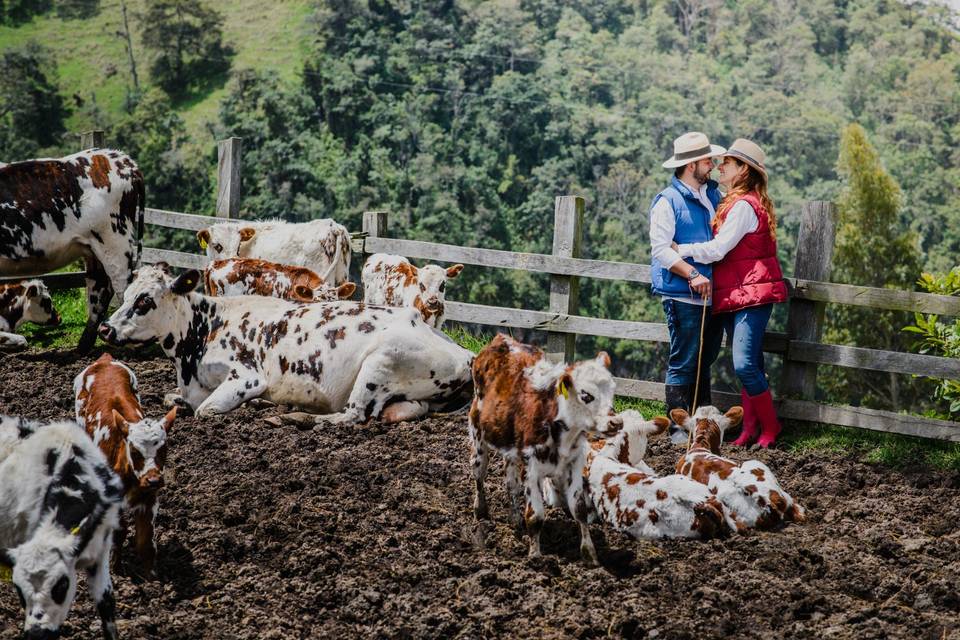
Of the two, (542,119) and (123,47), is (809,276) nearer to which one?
(542,119)

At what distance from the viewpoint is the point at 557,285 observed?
10.2 metres

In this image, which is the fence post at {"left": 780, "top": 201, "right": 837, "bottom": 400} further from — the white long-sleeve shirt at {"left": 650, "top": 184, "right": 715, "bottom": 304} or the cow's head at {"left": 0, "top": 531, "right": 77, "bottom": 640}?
the cow's head at {"left": 0, "top": 531, "right": 77, "bottom": 640}

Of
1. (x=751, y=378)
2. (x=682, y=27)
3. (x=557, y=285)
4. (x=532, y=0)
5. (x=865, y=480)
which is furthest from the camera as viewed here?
(x=682, y=27)

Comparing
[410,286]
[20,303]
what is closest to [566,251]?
[410,286]

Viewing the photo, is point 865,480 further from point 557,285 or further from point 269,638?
point 269,638

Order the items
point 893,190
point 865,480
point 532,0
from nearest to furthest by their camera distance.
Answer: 1. point 865,480
2. point 893,190
3. point 532,0

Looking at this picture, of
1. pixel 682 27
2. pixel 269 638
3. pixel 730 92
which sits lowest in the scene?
pixel 269 638

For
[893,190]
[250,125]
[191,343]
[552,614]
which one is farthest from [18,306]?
[250,125]

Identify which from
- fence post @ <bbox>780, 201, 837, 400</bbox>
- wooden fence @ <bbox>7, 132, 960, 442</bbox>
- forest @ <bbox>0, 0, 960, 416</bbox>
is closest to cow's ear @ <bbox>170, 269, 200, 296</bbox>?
wooden fence @ <bbox>7, 132, 960, 442</bbox>

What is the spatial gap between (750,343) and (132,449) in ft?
15.7

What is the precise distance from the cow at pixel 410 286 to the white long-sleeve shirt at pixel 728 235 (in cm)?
259

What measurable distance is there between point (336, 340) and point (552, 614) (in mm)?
4013

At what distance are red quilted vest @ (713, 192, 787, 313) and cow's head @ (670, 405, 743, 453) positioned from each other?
1.01 meters

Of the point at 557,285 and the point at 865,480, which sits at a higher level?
the point at 557,285
